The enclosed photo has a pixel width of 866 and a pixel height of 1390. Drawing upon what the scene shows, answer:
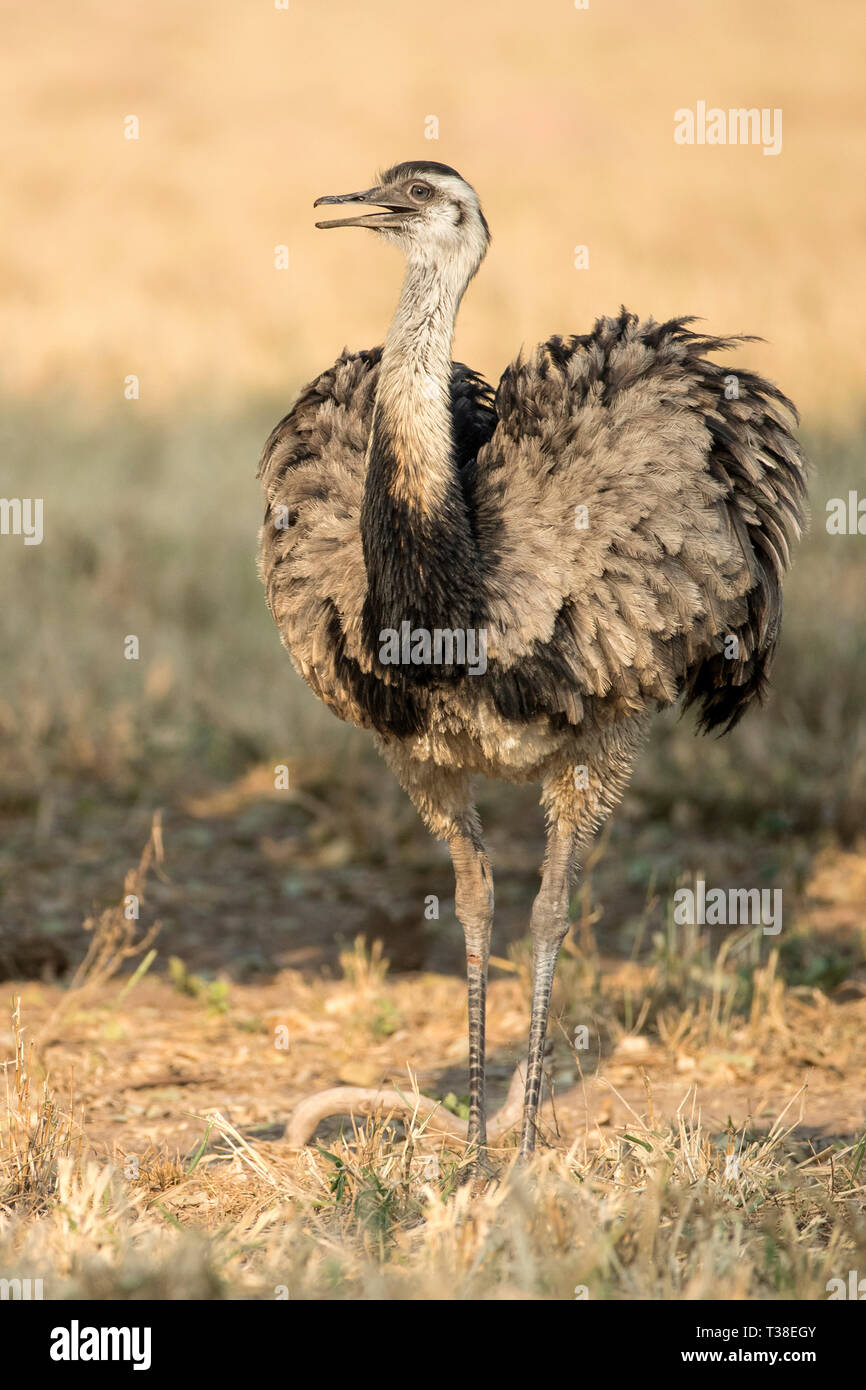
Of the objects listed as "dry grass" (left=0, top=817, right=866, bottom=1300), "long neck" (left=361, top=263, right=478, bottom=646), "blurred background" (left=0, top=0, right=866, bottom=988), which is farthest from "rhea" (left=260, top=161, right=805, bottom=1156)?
"blurred background" (left=0, top=0, right=866, bottom=988)

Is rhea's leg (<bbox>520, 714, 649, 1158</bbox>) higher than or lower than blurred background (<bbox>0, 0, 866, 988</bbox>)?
lower

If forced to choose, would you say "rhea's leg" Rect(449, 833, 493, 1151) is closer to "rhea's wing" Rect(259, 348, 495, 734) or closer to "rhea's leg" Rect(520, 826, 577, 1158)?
"rhea's leg" Rect(520, 826, 577, 1158)

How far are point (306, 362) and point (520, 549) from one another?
37.3 feet

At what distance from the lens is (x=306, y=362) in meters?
15.4

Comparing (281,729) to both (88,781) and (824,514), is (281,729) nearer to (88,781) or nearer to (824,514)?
(88,781)

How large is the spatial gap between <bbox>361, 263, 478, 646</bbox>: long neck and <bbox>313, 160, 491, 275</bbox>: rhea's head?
10 centimetres

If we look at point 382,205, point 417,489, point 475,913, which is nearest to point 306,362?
point 382,205

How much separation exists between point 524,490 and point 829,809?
3723 millimetres

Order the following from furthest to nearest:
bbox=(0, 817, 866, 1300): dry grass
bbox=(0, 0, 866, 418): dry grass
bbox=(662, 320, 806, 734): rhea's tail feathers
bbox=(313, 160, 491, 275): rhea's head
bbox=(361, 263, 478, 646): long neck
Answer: bbox=(0, 0, 866, 418): dry grass
bbox=(662, 320, 806, 734): rhea's tail feathers
bbox=(313, 160, 491, 275): rhea's head
bbox=(361, 263, 478, 646): long neck
bbox=(0, 817, 866, 1300): dry grass

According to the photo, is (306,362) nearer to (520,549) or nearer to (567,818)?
(567,818)

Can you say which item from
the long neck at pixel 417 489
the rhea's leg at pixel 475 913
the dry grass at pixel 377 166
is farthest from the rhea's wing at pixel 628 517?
the dry grass at pixel 377 166

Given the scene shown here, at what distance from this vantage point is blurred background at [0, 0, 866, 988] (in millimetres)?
7645

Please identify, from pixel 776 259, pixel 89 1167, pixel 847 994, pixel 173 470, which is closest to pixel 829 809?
pixel 847 994
